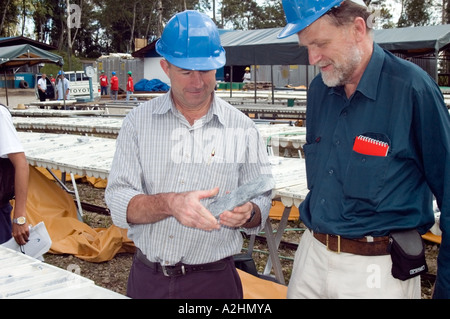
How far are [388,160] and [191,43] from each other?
1.02 metres

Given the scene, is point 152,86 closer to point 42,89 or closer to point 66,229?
point 42,89

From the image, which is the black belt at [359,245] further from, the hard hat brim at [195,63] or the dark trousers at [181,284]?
the hard hat brim at [195,63]

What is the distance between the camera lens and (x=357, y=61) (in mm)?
2172

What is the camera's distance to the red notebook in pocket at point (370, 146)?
81.4 inches

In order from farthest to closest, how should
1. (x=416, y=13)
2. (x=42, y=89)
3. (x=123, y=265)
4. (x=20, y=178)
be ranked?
(x=416, y=13) → (x=42, y=89) → (x=123, y=265) → (x=20, y=178)

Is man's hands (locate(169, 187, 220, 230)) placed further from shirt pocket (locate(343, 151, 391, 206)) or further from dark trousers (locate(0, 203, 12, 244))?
dark trousers (locate(0, 203, 12, 244))

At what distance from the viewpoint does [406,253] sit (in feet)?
6.69

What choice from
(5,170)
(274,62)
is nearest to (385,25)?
(274,62)

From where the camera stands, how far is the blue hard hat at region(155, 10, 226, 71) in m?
2.34

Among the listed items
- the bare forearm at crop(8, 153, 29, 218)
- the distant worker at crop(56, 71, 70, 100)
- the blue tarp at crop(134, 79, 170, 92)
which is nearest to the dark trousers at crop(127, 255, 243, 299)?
the bare forearm at crop(8, 153, 29, 218)

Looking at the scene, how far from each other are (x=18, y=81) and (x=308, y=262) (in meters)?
34.3

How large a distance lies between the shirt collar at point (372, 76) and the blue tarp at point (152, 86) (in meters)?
23.8

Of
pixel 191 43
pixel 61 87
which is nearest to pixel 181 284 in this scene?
pixel 191 43

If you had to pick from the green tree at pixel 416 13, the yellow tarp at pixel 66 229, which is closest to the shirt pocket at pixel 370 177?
the yellow tarp at pixel 66 229
